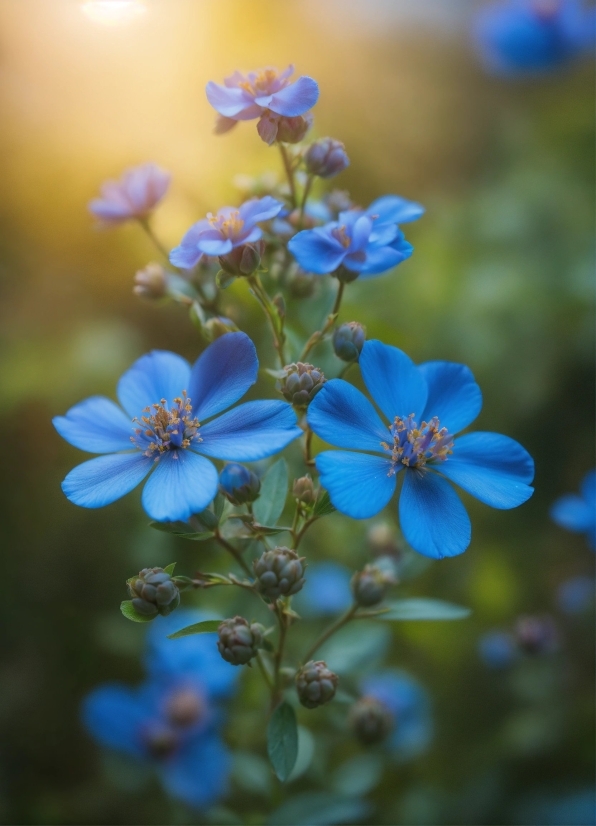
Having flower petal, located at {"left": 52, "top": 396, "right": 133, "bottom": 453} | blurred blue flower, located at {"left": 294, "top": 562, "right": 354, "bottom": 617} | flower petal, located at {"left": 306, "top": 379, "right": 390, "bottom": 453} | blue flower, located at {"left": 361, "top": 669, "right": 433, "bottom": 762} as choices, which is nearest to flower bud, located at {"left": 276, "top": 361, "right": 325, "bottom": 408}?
flower petal, located at {"left": 306, "top": 379, "right": 390, "bottom": 453}

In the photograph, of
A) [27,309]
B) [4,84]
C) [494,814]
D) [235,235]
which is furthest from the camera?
[27,309]

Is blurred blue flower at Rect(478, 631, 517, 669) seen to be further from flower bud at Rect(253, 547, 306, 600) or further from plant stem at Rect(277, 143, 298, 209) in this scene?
plant stem at Rect(277, 143, 298, 209)

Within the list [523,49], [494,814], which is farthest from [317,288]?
[523,49]

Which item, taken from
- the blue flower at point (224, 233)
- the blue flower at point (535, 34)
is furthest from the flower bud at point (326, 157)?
the blue flower at point (535, 34)

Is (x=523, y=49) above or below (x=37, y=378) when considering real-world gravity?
above

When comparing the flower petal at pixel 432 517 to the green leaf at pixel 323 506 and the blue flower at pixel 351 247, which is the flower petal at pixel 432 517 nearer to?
the green leaf at pixel 323 506

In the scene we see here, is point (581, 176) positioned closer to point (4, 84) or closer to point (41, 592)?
point (4, 84)
